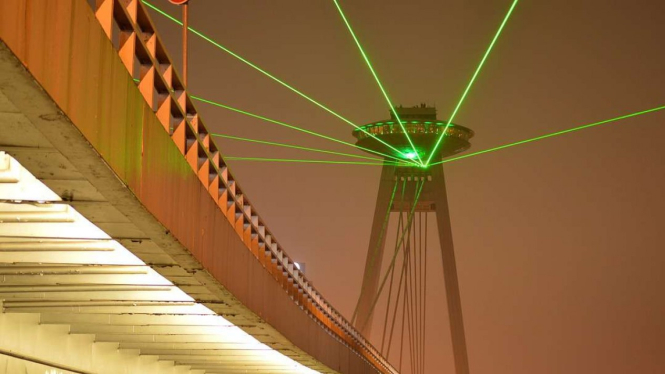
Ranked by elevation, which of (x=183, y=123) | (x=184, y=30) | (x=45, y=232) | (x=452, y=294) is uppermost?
(x=452, y=294)

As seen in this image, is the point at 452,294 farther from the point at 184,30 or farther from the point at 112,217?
the point at 112,217

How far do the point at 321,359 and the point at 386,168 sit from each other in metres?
40.4

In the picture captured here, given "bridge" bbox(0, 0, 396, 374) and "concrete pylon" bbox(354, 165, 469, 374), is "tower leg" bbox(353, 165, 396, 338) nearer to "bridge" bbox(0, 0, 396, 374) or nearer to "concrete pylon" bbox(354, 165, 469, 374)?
"concrete pylon" bbox(354, 165, 469, 374)

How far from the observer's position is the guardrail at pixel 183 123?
30.3ft

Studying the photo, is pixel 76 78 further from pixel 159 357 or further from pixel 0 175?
pixel 159 357

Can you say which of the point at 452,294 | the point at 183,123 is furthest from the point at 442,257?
the point at 183,123

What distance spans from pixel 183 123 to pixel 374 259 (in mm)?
47820

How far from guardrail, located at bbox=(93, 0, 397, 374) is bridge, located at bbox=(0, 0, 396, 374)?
20mm

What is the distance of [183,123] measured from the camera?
12.5 metres

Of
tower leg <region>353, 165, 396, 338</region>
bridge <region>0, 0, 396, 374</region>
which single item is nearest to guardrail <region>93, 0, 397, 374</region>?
bridge <region>0, 0, 396, 374</region>

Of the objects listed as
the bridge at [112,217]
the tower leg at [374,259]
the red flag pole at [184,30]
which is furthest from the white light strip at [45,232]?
the tower leg at [374,259]

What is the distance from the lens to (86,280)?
1257 centimetres

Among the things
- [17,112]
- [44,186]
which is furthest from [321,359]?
[17,112]

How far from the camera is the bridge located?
6891 millimetres
